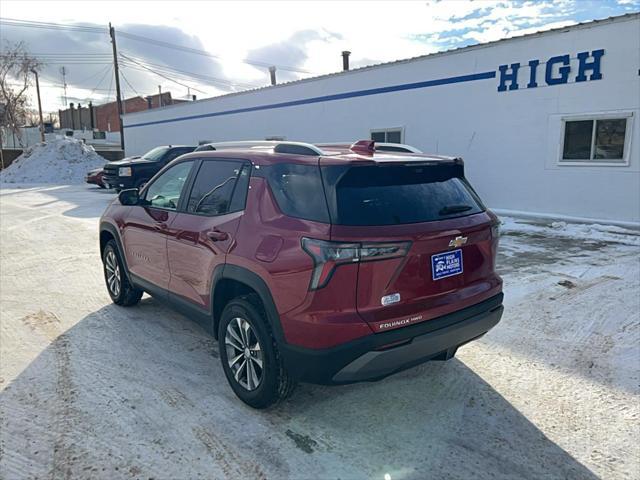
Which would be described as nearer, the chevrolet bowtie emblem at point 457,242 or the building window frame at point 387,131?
the chevrolet bowtie emblem at point 457,242

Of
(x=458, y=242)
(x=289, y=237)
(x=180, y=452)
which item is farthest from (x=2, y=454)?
(x=458, y=242)

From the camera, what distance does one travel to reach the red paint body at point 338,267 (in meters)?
2.62

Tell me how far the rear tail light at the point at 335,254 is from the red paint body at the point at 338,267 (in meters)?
0.03

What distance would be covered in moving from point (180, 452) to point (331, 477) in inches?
36.2

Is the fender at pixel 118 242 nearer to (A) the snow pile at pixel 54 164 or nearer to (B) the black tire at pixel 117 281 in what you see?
(B) the black tire at pixel 117 281

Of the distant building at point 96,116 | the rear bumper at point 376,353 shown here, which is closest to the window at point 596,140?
the rear bumper at point 376,353

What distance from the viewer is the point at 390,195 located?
2.89 m

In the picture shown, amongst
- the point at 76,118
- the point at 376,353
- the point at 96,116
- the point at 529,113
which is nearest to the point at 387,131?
the point at 529,113

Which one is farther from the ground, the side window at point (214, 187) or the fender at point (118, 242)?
the side window at point (214, 187)

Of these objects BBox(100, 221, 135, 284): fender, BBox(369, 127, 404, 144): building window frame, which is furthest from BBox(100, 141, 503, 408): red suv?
BBox(369, 127, 404, 144): building window frame

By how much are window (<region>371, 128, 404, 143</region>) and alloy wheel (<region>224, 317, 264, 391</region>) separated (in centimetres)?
1114

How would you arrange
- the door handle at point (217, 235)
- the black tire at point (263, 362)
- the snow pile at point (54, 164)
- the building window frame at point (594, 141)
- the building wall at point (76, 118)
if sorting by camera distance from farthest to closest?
1. the building wall at point (76, 118)
2. the snow pile at point (54, 164)
3. the building window frame at point (594, 141)
4. the door handle at point (217, 235)
5. the black tire at point (263, 362)

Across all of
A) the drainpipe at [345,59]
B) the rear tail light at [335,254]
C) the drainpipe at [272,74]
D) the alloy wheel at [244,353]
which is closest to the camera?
the rear tail light at [335,254]

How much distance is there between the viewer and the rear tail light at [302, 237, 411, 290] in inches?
101
